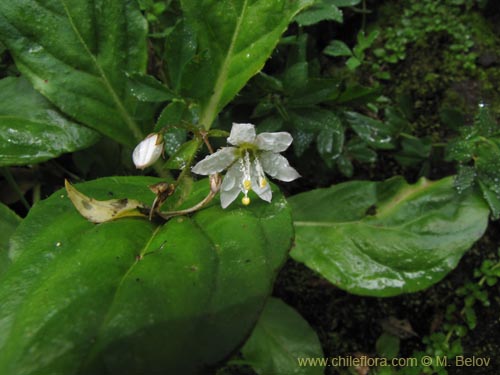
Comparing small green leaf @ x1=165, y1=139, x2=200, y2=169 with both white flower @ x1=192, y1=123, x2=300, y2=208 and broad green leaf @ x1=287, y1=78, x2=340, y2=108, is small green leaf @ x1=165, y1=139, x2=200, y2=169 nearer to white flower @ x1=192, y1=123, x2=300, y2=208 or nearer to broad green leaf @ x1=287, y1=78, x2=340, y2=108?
white flower @ x1=192, y1=123, x2=300, y2=208

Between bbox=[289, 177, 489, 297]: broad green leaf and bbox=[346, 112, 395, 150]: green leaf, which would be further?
bbox=[346, 112, 395, 150]: green leaf

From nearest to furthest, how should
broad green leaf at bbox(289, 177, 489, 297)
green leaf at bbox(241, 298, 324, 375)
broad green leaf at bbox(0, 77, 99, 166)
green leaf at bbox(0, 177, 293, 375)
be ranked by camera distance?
green leaf at bbox(0, 177, 293, 375), broad green leaf at bbox(0, 77, 99, 166), broad green leaf at bbox(289, 177, 489, 297), green leaf at bbox(241, 298, 324, 375)

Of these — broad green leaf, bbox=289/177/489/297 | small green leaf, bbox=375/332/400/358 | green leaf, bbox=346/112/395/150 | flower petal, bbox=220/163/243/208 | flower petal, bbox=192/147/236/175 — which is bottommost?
small green leaf, bbox=375/332/400/358

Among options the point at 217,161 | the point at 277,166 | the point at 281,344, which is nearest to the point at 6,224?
the point at 217,161

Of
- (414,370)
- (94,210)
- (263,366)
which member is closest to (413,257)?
(414,370)

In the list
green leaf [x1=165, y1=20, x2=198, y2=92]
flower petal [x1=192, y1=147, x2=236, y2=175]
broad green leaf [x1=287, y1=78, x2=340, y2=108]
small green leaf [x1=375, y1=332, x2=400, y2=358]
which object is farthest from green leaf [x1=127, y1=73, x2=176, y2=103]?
small green leaf [x1=375, y1=332, x2=400, y2=358]

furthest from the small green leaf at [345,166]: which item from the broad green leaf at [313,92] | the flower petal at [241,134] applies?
the flower petal at [241,134]
